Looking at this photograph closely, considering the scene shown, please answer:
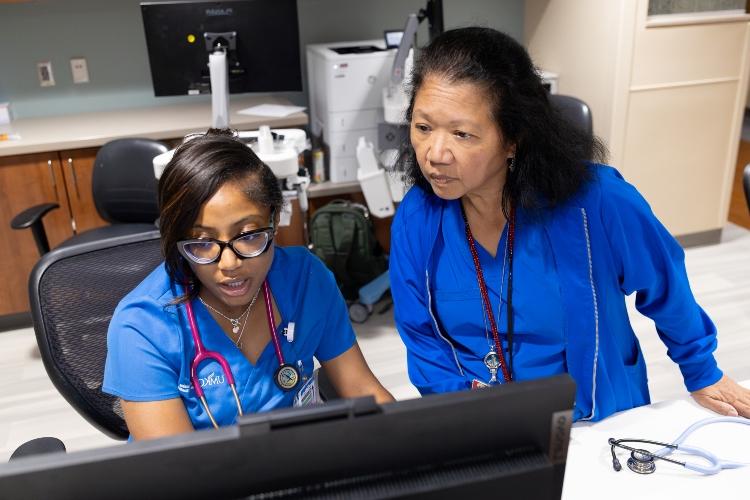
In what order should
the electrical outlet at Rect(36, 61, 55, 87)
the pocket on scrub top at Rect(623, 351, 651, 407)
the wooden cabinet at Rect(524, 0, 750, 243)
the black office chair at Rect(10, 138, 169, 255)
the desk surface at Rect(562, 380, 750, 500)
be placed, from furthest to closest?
the electrical outlet at Rect(36, 61, 55, 87) < the wooden cabinet at Rect(524, 0, 750, 243) < the black office chair at Rect(10, 138, 169, 255) < the pocket on scrub top at Rect(623, 351, 651, 407) < the desk surface at Rect(562, 380, 750, 500)

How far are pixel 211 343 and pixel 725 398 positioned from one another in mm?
929

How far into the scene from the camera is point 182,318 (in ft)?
3.96

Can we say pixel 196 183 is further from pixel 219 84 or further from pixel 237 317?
pixel 219 84

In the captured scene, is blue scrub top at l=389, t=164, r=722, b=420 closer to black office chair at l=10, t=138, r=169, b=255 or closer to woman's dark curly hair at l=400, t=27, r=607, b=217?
woman's dark curly hair at l=400, t=27, r=607, b=217

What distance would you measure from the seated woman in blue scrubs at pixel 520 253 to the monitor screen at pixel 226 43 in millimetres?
1316

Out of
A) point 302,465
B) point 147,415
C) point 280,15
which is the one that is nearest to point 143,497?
point 302,465

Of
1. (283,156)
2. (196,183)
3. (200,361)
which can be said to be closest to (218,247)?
(196,183)

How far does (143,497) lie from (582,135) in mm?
1085

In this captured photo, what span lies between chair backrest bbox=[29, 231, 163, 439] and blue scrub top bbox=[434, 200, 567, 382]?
63 centimetres

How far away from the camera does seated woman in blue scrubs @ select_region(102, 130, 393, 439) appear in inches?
44.4

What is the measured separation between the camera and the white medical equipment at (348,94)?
2.95 meters

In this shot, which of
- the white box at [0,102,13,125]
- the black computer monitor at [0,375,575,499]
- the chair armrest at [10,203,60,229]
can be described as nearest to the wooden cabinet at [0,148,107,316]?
the chair armrest at [10,203,60,229]

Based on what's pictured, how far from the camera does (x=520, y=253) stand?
132cm

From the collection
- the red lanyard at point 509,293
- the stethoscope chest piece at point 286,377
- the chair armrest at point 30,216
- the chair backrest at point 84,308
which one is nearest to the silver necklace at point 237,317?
the stethoscope chest piece at point 286,377
